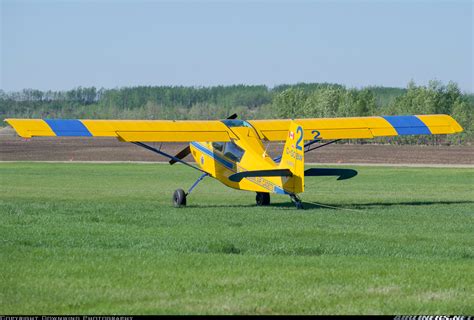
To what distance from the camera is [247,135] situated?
25.7 meters

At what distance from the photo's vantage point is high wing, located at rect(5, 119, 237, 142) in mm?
24844

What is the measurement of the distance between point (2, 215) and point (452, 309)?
502 inches

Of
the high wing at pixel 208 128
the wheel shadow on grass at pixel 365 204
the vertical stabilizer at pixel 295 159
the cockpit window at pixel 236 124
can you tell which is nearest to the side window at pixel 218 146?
the high wing at pixel 208 128

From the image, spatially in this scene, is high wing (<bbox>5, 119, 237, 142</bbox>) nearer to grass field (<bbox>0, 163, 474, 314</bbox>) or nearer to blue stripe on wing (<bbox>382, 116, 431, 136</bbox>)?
grass field (<bbox>0, 163, 474, 314</bbox>)

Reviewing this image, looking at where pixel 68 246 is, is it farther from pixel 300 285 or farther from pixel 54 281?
pixel 300 285

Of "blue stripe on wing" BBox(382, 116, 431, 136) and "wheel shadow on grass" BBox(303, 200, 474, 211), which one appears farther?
"blue stripe on wing" BBox(382, 116, 431, 136)

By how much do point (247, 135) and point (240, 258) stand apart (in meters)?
11.8

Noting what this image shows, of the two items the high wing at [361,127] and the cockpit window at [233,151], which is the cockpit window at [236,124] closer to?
the cockpit window at [233,151]

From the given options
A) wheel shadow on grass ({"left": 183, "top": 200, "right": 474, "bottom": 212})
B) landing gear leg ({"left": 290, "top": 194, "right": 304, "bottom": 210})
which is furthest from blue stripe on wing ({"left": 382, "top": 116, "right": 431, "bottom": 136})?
landing gear leg ({"left": 290, "top": 194, "right": 304, "bottom": 210})

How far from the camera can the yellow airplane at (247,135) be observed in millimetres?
23141

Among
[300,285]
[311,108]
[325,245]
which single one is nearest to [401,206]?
[325,245]

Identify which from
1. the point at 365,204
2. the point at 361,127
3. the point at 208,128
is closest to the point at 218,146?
the point at 208,128

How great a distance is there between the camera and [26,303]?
1055 cm

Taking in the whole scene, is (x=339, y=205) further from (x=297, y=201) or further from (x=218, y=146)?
(x=218, y=146)
